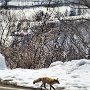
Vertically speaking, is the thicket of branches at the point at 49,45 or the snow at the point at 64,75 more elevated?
the snow at the point at 64,75

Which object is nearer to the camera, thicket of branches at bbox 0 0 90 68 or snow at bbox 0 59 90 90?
snow at bbox 0 59 90 90

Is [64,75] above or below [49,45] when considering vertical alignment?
above

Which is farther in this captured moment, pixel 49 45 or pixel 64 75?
pixel 49 45

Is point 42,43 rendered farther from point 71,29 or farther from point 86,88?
point 86,88

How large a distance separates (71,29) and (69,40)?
88.6 inches

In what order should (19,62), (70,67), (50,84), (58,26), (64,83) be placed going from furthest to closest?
(58,26) → (19,62) → (70,67) → (64,83) → (50,84)

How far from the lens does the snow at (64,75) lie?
755cm

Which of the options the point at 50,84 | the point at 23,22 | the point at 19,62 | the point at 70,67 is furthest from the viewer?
the point at 23,22

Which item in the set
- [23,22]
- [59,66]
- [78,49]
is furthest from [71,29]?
[59,66]

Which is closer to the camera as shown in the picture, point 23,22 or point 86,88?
point 86,88

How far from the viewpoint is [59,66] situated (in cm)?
979

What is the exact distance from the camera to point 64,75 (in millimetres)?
8547

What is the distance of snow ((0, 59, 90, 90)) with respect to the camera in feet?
24.8

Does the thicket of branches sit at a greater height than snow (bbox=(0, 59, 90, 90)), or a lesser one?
lesser
